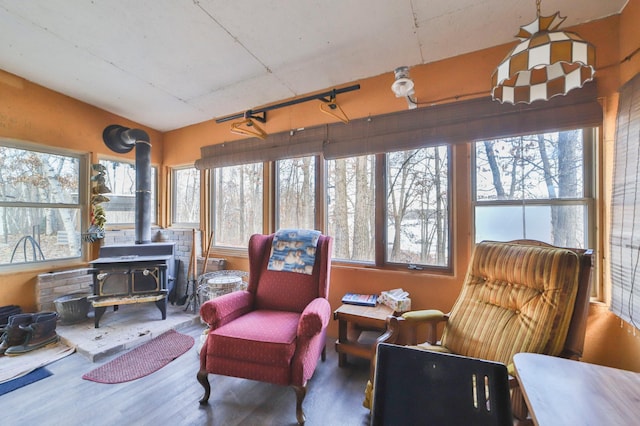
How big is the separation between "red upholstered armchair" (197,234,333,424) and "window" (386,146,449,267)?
73cm

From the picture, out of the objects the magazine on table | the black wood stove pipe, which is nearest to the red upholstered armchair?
the magazine on table

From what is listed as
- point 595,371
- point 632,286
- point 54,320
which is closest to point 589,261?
point 632,286

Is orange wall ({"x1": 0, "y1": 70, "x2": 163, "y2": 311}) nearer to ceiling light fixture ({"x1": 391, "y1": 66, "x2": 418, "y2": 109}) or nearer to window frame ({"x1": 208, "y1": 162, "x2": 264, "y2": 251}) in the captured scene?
window frame ({"x1": 208, "y1": 162, "x2": 264, "y2": 251})

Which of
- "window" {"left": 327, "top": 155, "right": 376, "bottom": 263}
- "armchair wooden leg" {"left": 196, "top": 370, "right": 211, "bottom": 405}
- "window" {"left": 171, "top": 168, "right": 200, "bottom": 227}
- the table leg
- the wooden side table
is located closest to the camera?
"armchair wooden leg" {"left": 196, "top": 370, "right": 211, "bottom": 405}

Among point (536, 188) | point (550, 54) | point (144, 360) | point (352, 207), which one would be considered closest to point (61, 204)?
point (144, 360)

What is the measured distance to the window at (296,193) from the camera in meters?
2.90

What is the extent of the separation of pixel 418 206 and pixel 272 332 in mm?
1631

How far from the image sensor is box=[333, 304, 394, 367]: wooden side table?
1983 millimetres

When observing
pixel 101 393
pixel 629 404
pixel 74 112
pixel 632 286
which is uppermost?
pixel 74 112

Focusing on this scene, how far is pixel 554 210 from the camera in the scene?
1.93 m

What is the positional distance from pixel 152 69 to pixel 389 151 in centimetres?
241

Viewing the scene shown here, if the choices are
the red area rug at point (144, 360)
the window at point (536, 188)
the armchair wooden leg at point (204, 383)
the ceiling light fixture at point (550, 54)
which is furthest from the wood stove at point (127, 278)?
the ceiling light fixture at point (550, 54)

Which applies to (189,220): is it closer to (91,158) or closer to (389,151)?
(91,158)

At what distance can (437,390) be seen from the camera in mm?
787
